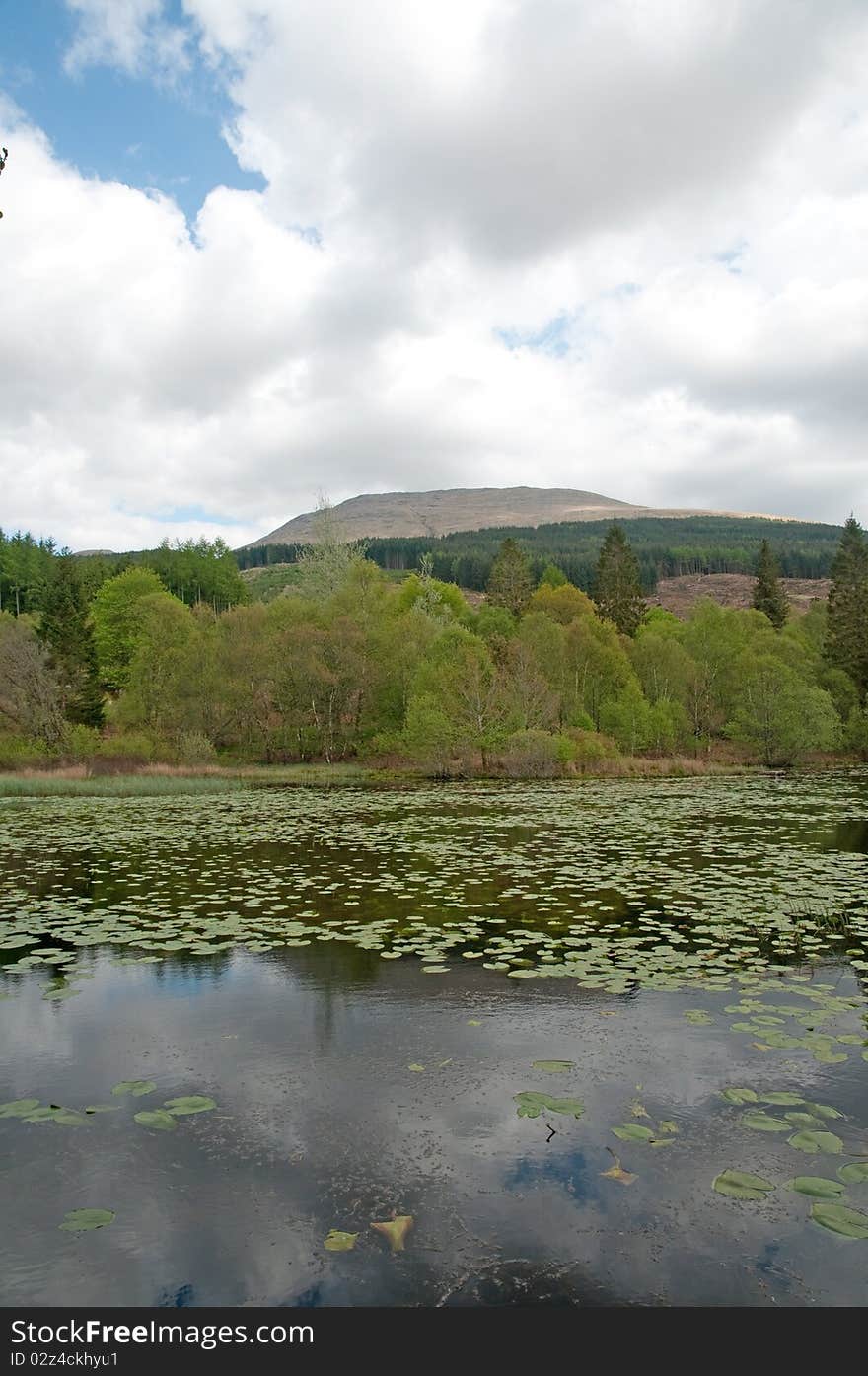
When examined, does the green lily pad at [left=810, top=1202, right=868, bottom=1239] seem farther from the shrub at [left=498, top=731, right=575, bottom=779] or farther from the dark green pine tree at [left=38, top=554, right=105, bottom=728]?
the dark green pine tree at [left=38, top=554, right=105, bottom=728]

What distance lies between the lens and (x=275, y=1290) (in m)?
4.04

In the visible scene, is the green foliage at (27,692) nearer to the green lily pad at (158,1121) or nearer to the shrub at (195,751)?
the shrub at (195,751)

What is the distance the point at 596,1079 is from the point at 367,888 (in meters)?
7.65

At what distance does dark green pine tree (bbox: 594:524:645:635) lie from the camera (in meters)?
77.4

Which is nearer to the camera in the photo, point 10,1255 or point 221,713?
point 10,1255

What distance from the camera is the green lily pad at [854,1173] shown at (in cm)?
485

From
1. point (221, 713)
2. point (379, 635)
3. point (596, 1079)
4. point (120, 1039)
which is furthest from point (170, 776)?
point (596, 1079)

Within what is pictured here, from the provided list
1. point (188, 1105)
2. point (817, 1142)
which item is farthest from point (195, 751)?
point (817, 1142)

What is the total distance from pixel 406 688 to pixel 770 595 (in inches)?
1987

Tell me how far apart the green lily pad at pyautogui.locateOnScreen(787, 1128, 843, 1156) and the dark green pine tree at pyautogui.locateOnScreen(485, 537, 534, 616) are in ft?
249

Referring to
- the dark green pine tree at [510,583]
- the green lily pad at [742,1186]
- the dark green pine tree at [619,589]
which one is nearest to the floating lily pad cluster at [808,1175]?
the green lily pad at [742,1186]

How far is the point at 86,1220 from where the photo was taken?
455 centimetres

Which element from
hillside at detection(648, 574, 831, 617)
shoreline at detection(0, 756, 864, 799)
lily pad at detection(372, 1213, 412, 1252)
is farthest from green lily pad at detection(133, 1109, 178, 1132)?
hillside at detection(648, 574, 831, 617)

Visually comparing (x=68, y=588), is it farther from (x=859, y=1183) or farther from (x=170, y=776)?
(x=859, y=1183)
